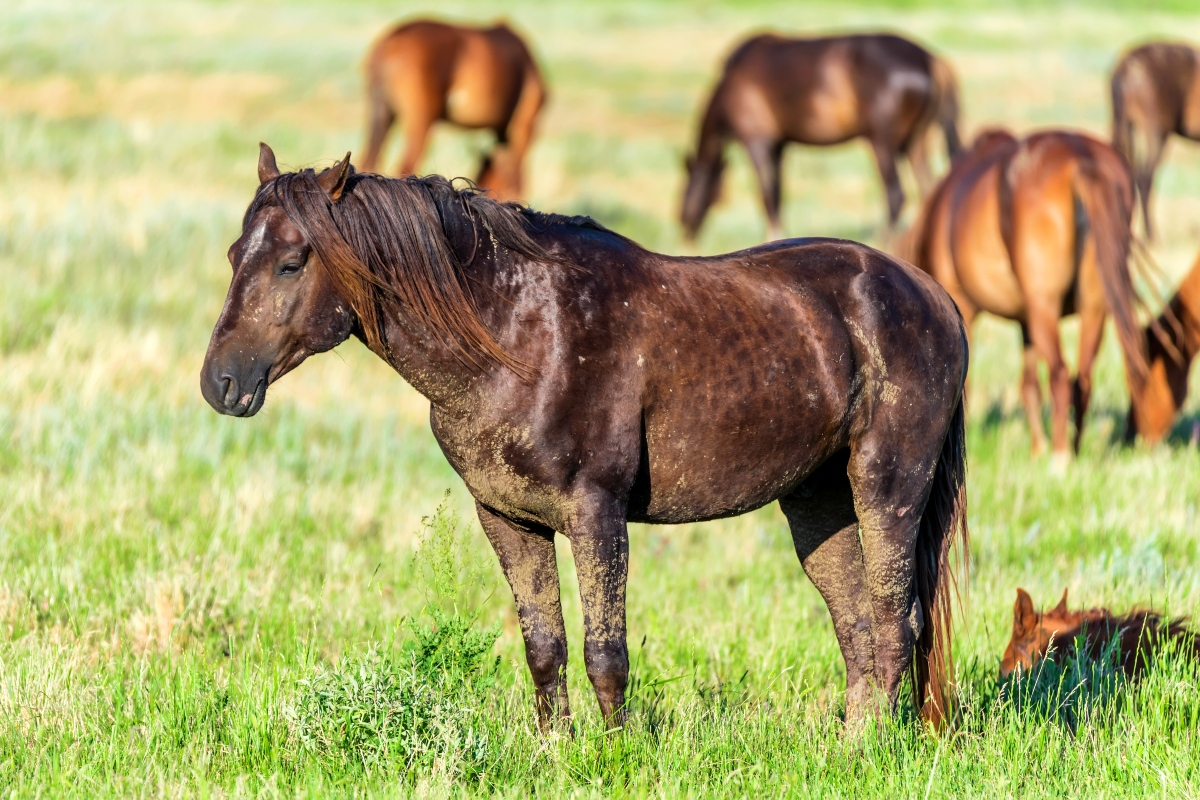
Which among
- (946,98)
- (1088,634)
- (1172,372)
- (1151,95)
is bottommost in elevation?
(1088,634)

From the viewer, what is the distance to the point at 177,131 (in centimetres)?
1833

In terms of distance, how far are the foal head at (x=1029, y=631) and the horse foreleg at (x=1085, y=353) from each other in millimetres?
3573

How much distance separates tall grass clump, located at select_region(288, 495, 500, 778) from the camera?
11.6ft

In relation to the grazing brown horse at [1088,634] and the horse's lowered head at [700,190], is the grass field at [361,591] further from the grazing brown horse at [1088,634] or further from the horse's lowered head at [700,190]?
the horse's lowered head at [700,190]

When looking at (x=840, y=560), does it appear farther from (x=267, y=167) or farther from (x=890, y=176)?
(x=890, y=176)

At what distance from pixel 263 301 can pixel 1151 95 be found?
1700 centimetres

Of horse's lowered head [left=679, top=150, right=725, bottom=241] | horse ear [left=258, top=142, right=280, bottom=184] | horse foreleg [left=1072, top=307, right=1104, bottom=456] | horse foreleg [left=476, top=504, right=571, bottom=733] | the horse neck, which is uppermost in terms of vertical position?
horse's lowered head [left=679, top=150, right=725, bottom=241]

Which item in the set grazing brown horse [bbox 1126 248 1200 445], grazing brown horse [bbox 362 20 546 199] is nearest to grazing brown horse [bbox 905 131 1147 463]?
grazing brown horse [bbox 1126 248 1200 445]

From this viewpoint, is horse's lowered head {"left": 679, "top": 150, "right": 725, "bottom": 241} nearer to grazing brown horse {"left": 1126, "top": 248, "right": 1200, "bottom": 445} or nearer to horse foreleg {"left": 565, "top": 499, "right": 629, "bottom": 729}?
grazing brown horse {"left": 1126, "top": 248, "right": 1200, "bottom": 445}

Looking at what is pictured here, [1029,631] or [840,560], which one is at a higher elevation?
[840,560]

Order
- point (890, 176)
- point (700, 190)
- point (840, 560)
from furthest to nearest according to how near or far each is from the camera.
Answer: point (700, 190), point (890, 176), point (840, 560)

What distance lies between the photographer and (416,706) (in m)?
3.61

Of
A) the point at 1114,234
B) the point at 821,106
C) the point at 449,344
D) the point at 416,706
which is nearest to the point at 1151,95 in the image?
the point at 821,106

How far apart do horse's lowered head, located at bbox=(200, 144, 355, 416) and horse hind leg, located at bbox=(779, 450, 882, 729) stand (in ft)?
5.97
